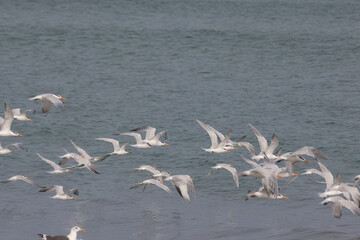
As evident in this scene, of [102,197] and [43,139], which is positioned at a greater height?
[43,139]

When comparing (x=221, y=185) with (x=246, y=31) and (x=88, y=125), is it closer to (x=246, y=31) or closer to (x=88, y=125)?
(x=88, y=125)

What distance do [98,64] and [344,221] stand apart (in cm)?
3630

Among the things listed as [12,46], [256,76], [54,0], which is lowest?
[256,76]

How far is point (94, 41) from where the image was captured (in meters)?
66.1

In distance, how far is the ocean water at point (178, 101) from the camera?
25.6m

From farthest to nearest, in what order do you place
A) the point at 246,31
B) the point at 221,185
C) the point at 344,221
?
the point at 246,31
the point at 221,185
the point at 344,221

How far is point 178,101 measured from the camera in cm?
4575

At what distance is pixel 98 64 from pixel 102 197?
3081cm

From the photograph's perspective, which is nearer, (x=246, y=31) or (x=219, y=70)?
(x=219, y=70)

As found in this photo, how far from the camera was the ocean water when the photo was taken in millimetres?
25609

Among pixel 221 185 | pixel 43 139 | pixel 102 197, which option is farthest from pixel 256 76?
pixel 102 197

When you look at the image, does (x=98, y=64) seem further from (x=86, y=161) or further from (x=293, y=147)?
(x=86, y=161)

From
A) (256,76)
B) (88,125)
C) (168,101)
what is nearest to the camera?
(88,125)

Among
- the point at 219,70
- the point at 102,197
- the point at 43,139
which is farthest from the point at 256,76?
the point at 102,197
